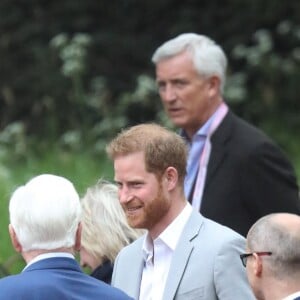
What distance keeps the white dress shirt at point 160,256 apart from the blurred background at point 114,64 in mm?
7087

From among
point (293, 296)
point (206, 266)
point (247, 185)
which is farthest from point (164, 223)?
point (247, 185)

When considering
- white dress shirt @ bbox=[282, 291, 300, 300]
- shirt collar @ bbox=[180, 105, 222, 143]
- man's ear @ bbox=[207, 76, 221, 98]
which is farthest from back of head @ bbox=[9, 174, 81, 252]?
man's ear @ bbox=[207, 76, 221, 98]

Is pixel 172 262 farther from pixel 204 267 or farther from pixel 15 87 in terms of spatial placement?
pixel 15 87

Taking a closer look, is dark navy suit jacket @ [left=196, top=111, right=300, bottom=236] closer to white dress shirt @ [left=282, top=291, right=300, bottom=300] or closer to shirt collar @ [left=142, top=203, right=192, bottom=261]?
shirt collar @ [left=142, top=203, right=192, bottom=261]

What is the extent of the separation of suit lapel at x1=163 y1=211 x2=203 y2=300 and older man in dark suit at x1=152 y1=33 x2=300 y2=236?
1292mm

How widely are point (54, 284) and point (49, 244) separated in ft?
0.49

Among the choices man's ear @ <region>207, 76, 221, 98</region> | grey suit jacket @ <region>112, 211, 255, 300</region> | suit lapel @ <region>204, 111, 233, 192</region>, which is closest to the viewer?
grey suit jacket @ <region>112, 211, 255, 300</region>

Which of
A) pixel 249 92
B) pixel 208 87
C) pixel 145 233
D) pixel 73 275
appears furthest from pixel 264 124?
pixel 73 275

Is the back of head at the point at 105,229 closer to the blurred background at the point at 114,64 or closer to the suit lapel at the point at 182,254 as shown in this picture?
the suit lapel at the point at 182,254

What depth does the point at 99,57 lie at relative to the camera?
1485 centimetres

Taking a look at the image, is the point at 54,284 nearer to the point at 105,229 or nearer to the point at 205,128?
the point at 105,229

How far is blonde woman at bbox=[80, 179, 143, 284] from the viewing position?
6602mm

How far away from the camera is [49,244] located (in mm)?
5418

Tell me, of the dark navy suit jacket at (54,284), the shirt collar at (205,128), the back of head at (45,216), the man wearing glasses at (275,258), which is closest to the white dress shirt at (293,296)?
the man wearing glasses at (275,258)
